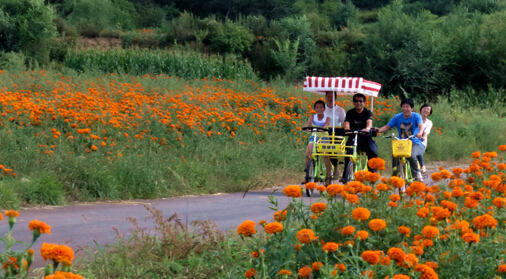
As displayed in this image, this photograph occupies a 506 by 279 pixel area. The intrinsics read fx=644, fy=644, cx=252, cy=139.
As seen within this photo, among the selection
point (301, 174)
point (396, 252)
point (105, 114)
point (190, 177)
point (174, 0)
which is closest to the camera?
point (396, 252)

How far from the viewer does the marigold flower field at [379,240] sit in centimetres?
379

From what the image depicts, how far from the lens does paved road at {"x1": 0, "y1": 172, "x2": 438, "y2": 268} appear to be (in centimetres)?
701

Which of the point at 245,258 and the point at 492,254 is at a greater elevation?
the point at 492,254

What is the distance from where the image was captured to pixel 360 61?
3541cm

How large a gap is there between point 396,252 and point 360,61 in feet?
107

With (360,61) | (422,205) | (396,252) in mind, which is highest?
(396,252)

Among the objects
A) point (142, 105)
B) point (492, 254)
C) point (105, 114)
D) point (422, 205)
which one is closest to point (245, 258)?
point (422, 205)

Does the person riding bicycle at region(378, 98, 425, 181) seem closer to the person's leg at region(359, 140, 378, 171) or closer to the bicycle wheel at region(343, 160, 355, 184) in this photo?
the person's leg at region(359, 140, 378, 171)

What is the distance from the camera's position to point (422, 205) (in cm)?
540

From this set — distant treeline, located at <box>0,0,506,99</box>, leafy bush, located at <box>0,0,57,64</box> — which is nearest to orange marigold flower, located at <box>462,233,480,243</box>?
distant treeline, located at <box>0,0,506,99</box>

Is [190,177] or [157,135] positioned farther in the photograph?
[157,135]

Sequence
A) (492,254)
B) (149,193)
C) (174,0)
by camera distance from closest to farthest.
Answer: (492,254), (149,193), (174,0)

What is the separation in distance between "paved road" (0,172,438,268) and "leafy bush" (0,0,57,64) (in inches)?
770

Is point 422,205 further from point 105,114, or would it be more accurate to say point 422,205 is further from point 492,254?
point 105,114
